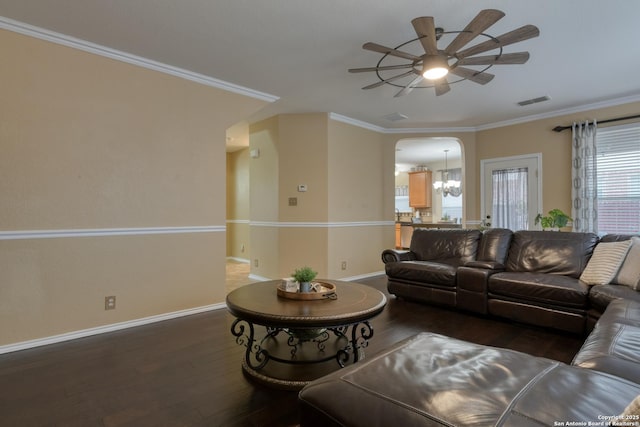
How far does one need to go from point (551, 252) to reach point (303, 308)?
301cm

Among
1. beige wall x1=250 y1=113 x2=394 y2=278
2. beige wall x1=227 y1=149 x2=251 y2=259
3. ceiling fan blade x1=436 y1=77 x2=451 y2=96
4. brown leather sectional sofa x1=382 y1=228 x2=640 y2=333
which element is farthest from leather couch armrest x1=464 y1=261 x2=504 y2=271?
beige wall x1=227 y1=149 x2=251 y2=259

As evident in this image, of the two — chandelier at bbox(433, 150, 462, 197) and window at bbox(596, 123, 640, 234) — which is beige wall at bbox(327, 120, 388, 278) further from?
chandelier at bbox(433, 150, 462, 197)

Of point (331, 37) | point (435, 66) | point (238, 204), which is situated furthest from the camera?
point (238, 204)

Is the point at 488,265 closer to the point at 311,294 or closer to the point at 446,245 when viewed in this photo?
the point at 446,245

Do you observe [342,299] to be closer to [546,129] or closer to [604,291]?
[604,291]

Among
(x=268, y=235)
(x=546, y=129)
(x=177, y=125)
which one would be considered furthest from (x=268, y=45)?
(x=546, y=129)

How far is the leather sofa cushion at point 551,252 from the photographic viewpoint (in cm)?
346

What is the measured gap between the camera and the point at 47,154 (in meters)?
2.91

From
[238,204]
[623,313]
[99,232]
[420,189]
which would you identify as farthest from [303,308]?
[420,189]

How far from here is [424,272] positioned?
4000 mm

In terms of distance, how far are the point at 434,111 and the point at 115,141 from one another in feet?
14.4

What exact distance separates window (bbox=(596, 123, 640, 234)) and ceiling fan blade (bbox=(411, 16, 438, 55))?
12.6ft

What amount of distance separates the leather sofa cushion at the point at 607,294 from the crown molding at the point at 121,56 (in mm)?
4036

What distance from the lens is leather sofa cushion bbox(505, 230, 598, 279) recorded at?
11.4 ft
